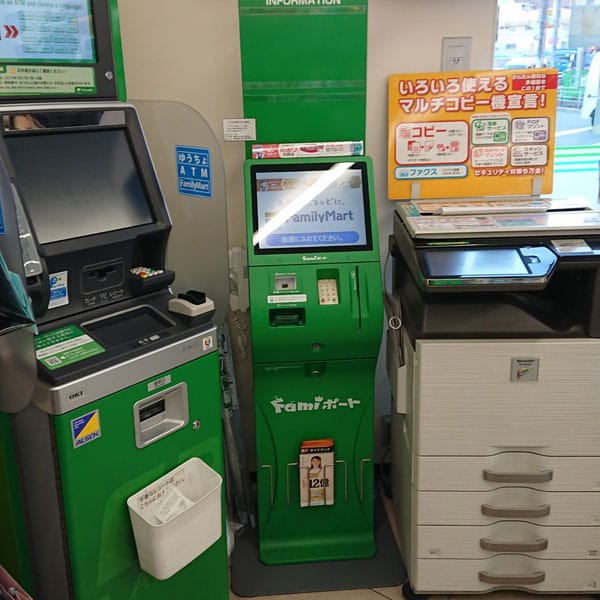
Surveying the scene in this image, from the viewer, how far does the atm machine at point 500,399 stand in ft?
7.23

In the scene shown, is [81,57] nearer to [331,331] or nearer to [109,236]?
[109,236]

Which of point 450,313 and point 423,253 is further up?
point 423,253

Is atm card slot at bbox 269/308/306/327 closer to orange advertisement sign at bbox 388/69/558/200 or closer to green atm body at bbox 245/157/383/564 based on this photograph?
green atm body at bbox 245/157/383/564

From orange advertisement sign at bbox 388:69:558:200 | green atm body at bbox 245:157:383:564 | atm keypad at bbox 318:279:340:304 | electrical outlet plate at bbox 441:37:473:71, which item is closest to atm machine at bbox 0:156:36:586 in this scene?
green atm body at bbox 245:157:383:564

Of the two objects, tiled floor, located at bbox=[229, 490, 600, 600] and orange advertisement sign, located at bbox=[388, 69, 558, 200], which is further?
orange advertisement sign, located at bbox=[388, 69, 558, 200]

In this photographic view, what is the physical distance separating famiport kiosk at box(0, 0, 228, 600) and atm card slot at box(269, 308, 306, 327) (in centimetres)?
36

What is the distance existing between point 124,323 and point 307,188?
34.2 inches

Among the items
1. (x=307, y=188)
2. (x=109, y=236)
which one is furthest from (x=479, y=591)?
(x=109, y=236)

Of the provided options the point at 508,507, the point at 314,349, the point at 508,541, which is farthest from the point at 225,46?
the point at 508,541

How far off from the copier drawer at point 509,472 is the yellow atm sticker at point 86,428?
1.10 metres

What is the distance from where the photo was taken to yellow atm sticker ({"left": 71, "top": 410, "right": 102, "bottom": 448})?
1.72 meters

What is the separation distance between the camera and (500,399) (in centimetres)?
228

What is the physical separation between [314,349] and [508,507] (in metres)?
0.85

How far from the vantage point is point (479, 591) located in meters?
2.47
